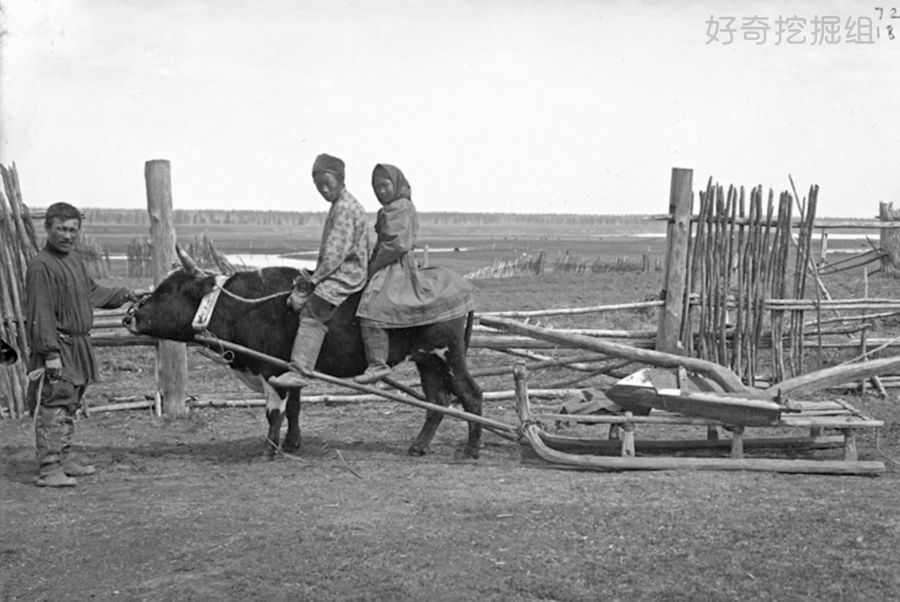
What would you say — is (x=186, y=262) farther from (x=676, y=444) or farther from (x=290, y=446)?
(x=676, y=444)

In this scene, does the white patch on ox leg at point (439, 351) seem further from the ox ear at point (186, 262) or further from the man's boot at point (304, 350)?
the ox ear at point (186, 262)

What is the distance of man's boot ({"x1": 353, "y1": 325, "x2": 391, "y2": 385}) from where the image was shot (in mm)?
6656

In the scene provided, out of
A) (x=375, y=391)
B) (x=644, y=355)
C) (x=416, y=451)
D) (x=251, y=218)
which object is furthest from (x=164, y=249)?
(x=251, y=218)

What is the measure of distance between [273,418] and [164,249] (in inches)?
92.7

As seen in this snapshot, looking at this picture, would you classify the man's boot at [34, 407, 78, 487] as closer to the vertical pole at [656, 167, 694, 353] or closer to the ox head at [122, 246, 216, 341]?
the ox head at [122, 246, 216, 341]

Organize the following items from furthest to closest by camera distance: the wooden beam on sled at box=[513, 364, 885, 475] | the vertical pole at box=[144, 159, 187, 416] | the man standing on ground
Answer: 1. the vertical pole at box=[144, 159, 187, 416]
2. the wooden beam on sled at box=[513, 364, 885, 475]
3. the man standing on ground

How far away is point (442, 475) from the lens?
6.16m

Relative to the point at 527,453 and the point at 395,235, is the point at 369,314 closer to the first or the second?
the point at 395,235

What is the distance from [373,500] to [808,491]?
8.24ft

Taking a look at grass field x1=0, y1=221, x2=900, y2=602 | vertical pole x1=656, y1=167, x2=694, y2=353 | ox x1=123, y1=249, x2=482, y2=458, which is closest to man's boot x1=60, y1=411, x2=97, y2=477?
grass field x1=0, y1=221, x2=900, y2=602

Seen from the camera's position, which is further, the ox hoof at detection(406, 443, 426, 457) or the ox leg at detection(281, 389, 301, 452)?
the ox leg at detection(281, 389, 301, 452)

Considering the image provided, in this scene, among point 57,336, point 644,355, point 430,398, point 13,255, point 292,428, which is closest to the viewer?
point 57,336

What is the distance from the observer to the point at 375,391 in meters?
6.51

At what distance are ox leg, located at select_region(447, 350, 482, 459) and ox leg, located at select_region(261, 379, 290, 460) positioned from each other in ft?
4.05
